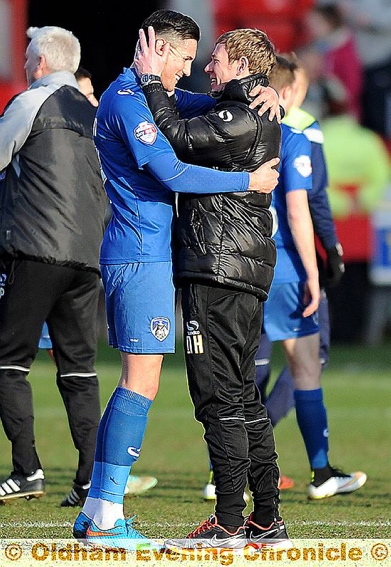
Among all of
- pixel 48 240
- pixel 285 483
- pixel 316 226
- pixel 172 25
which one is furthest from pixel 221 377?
pixel 285 483

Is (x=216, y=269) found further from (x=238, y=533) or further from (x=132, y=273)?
(x=238, y=533)

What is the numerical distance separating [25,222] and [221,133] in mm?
1685

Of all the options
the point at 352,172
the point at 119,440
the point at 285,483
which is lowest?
the point at 352,172

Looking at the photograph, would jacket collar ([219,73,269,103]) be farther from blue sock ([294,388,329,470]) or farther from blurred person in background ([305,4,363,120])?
blurred person in background ([305,4,363,120])

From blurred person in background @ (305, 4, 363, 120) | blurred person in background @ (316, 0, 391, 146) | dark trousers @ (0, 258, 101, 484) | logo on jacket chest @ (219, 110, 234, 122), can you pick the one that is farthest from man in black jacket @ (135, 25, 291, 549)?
blurred person in background @ (316, 0, 391, 146)

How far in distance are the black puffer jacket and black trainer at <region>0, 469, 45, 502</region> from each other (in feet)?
6.38

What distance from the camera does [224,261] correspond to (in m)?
5.18

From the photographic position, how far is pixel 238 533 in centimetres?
524

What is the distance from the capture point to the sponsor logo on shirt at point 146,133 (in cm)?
509

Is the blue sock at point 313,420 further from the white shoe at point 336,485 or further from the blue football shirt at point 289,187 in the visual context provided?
the blue football shirt at point 289,187

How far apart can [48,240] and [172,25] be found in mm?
1583

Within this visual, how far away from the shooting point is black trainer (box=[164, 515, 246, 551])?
518cm

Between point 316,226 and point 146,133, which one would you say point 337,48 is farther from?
point 146,133

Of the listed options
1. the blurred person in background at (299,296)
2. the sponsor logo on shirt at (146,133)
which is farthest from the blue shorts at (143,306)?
the blurred person in background at (299,296)
